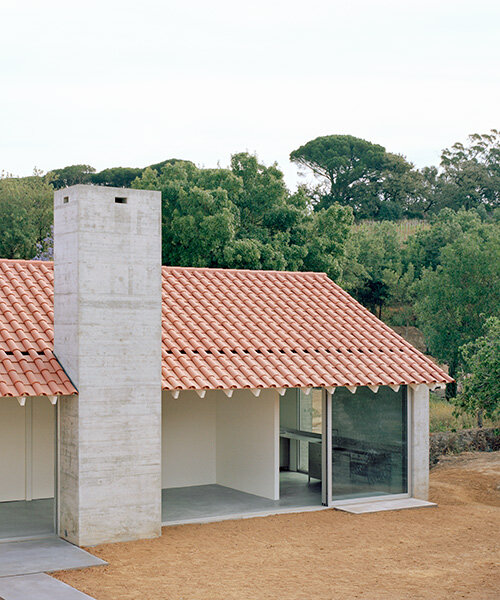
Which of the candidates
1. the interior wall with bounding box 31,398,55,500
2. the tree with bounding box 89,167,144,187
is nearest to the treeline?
the interior wall with bounding box 31,398,55,500

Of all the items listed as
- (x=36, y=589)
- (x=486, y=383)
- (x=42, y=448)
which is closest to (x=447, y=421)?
(x=486, y=383)

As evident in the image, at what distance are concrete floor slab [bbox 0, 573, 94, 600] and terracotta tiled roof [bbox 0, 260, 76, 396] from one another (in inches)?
96.2

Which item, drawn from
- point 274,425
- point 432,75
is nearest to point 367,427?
point 274,425

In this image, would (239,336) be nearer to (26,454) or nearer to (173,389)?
(173,389)

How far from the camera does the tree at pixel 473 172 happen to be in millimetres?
62969

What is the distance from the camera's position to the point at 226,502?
49.3 feet

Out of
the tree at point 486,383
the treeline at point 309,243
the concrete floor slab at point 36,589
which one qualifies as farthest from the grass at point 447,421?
the concrete floor slab at point 36,589

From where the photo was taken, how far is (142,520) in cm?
1249

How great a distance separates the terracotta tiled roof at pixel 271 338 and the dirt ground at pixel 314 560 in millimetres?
2279

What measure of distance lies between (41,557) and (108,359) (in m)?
2.86

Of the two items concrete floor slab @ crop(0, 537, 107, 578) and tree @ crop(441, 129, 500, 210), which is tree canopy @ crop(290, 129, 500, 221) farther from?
concrete floor slab @ crop(0, 537, 107, 578)

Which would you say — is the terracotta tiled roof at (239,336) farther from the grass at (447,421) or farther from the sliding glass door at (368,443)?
the grass at (447,421)

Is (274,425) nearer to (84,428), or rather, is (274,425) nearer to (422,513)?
(422,513)

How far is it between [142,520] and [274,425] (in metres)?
3.45
